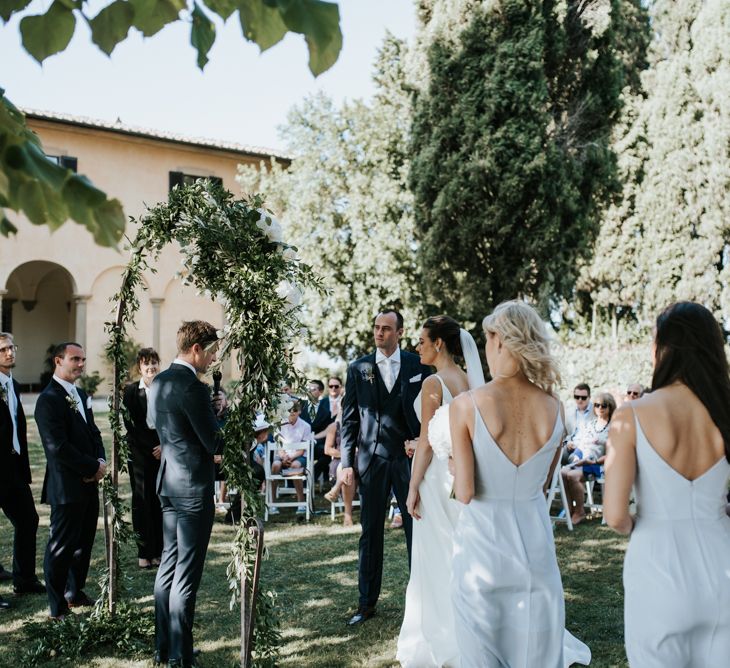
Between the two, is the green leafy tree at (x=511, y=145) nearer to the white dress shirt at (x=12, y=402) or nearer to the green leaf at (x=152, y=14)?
the white dress shirt at (x=12, y=402)

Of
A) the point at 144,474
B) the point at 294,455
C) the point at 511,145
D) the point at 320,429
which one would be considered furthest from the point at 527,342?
the point at 511,145

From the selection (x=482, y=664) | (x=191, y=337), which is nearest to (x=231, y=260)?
(x=191, y=337)

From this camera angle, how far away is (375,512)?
6012mm

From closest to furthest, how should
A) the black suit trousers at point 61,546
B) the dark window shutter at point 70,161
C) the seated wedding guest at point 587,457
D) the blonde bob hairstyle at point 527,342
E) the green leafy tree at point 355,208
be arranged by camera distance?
1. the blonde bob hairstyle at point 527,342
2. the black suit trousers at point 61,546
3. the seated wedding guest at point 587,457
4. the green leafy tree at point 355,208
5. the dark window shutter at point 70,161

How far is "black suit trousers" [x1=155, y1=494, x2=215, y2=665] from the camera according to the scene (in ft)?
15.4

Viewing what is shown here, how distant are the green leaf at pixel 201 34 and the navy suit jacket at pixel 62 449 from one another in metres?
4.55

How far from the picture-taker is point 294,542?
9.05 meters

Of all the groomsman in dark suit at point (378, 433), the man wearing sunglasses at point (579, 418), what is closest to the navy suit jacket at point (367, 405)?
the groomsman in dark suit at point (378, 433)

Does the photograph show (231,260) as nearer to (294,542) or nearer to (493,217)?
(294,542)

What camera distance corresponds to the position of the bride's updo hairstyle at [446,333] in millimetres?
5336

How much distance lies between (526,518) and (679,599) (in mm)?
925

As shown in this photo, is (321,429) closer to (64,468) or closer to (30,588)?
(30,588)

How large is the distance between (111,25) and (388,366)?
182 inches

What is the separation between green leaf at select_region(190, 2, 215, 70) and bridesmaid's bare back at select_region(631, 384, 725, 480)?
6.10 ft
